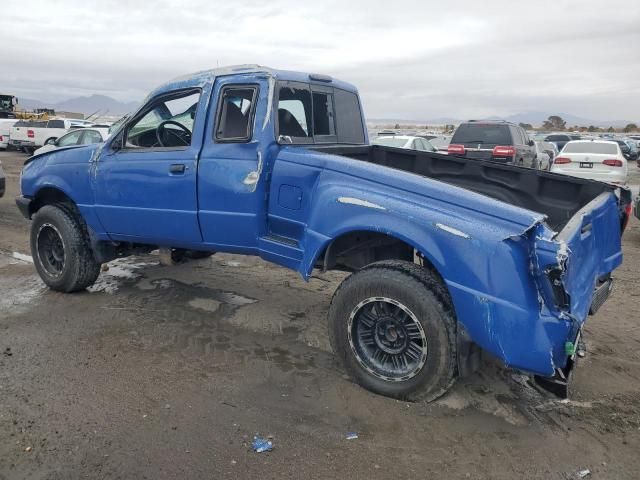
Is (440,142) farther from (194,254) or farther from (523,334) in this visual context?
(523,334)

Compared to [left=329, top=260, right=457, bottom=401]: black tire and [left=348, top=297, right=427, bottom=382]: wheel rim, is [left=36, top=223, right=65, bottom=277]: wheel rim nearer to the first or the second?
[left=329, top=260, right=457, bottom=401]: black tire

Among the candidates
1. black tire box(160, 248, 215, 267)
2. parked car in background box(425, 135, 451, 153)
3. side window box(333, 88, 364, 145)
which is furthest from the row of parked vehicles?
black tire box(160, 248, 215, 267)

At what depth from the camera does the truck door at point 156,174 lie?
4316mm

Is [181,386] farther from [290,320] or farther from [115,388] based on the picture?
[290,320]

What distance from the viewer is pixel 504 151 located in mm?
12445

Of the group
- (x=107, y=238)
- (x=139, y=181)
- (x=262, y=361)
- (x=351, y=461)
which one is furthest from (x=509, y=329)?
(x=107, y=238)

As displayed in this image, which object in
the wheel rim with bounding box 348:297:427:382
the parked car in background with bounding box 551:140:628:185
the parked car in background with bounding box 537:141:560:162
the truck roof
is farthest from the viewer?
the parked car in background with bounding box 537:141:560:162

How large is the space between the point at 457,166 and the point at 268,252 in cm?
198

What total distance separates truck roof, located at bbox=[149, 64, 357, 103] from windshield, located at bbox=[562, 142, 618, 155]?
1267 centimetres

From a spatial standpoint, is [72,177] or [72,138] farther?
[72,138]

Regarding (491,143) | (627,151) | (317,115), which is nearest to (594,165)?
(491,143)

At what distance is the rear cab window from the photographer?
4.25 metres

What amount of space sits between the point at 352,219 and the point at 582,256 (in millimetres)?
1405

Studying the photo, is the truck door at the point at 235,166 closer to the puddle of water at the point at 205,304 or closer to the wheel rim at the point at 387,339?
the puddle of water at the point at 205,304
